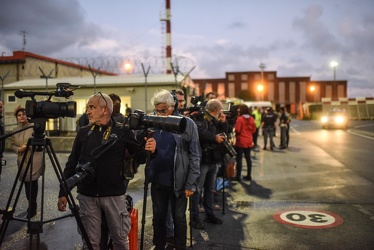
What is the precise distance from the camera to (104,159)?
9.59 ft

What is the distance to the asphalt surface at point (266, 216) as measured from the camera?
421 cm

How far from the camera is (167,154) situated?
3.54 meters

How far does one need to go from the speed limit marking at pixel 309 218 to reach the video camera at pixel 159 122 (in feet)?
10.2

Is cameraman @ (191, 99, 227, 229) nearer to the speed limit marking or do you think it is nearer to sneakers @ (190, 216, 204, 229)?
sneakers @ (190, 216, 204, 229)

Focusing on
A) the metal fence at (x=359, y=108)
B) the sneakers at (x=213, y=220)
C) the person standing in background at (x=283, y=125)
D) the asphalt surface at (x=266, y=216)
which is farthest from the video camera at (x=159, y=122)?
the metal fence at (x=359, y=108)

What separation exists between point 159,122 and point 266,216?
11.0 feet

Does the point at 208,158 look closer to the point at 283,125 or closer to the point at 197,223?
the point at 197,223

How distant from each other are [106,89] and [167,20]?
67.8ft

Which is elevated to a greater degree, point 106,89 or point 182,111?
point 106,89

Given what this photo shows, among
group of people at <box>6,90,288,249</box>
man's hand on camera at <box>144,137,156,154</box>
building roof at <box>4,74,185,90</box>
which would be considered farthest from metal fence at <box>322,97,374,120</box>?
man's hand on camera at <box>144,137,156,154</box>

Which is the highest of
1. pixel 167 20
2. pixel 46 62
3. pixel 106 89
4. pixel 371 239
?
pixel 167 20

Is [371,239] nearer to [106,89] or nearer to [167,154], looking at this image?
[167,154]

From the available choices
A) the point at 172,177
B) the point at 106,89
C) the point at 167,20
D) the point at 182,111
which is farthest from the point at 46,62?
the point at 172,177

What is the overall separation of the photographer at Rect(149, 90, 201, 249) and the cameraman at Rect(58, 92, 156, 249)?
0.53 m
